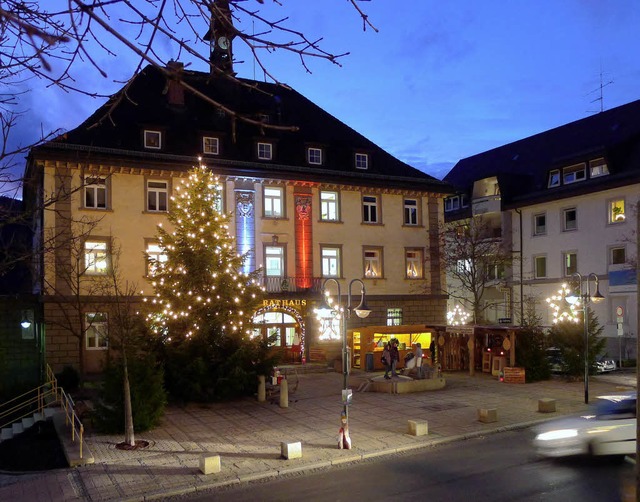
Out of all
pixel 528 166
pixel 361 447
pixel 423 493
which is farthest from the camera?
pixel 528 166

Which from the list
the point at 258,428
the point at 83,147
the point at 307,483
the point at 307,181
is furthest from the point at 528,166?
the point at 307,483

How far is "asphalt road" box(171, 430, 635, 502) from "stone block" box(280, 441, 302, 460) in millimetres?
1080

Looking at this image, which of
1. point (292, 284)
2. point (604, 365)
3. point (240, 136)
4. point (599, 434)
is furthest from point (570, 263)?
point (599, 434)

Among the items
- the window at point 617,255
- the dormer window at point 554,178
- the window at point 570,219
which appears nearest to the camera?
the window at point 617,255

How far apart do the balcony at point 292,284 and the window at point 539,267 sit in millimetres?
17943

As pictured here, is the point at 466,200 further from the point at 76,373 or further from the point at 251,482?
the point at 251,482

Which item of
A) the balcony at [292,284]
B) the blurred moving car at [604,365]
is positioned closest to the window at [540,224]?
the blurred moving car at [604,365]

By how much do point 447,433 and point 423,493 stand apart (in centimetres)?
559

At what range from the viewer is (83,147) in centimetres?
2775

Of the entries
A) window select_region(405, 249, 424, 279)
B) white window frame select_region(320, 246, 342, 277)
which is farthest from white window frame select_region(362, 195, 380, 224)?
window select_region(405, 249, 424, 279)

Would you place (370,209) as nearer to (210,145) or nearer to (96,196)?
(210,145)

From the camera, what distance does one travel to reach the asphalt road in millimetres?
10844

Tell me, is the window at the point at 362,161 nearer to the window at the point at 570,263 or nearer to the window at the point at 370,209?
the window at the point at 370,209

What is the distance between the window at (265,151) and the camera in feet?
113
